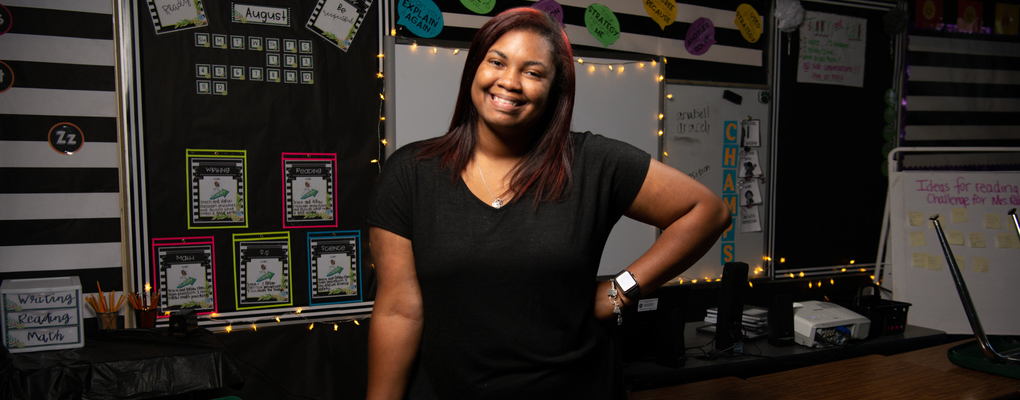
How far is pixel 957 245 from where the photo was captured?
3.67 meters

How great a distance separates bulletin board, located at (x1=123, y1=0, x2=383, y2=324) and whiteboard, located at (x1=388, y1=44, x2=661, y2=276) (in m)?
0.17

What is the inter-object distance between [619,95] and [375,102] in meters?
1.22

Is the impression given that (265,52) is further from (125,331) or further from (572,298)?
(572,298)

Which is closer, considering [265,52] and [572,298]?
[572,298]

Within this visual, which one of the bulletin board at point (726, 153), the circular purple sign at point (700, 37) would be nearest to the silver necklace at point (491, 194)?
the bulletin board at point (726, 153)

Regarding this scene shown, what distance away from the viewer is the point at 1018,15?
4363 mm

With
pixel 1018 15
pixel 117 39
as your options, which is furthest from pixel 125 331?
pixel 1018 15

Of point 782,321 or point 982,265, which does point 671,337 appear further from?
point 982,265

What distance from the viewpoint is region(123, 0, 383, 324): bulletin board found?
257cm

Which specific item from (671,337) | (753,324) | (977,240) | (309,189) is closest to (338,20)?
(309,189)

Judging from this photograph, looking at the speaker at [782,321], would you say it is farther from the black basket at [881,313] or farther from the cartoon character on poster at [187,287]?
the cartoon character on poster at [187,287]

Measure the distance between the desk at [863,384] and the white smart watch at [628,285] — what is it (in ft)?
2.95

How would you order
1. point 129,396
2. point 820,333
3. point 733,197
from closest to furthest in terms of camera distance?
point 129,396 < point 820,333 < point 733,197

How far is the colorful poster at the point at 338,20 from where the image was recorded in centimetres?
278
